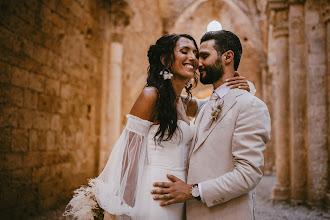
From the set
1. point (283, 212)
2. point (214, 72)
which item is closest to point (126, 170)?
point (214, 72)

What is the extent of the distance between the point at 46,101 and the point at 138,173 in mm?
4270

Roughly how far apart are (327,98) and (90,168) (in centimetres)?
565

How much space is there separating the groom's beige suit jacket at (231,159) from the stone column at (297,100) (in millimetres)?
5147

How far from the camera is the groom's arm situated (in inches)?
70.1

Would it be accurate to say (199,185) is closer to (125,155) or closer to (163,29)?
(125,155)

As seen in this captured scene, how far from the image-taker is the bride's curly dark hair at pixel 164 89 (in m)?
2.18

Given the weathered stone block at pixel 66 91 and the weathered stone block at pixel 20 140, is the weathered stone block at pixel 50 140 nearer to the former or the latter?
the weathered stone block at pixel 20 140

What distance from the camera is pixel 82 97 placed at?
7.33 metres

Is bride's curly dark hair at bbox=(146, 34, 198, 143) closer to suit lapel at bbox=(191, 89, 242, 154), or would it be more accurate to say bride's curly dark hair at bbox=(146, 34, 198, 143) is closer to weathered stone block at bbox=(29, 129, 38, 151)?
suit lapel at bbox=(191, 89, 242, 154)

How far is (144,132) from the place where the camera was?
2.19 m

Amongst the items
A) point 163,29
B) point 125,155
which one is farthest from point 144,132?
point 163,29

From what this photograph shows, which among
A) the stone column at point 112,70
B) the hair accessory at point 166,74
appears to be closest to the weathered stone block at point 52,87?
the stone column at point 112,70

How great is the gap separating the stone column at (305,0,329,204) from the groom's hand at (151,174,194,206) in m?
5.17

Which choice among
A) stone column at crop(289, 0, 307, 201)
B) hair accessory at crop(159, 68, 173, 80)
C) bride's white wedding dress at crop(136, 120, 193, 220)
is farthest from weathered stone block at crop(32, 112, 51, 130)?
stone column at crop(289, 0, 307, 201)
